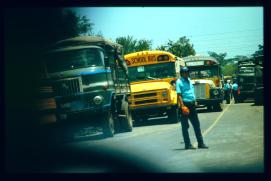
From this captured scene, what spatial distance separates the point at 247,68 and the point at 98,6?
27.6 meters

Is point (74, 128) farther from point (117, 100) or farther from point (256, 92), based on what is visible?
point (256, 92)

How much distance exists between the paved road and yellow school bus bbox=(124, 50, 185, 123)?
13.4ft

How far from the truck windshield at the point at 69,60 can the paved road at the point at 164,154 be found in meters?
2.36

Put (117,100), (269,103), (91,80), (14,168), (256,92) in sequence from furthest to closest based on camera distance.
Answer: (256,92) < (117,100) < (91,80) < (14,168) < (269,103)

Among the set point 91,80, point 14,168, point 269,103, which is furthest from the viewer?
point 91,80

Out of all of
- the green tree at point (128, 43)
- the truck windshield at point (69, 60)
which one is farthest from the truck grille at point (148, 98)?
the green tree at point (128, 43)

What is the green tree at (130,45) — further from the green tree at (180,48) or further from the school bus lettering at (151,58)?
the school bus lettering at (151,58)

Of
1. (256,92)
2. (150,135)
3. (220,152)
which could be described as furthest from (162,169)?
(256,92)

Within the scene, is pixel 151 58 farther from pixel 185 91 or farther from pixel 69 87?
pixel 185 91

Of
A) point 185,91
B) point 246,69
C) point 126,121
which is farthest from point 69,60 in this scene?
point 246,69

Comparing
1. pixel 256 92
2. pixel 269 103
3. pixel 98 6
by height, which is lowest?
pixel 256 92

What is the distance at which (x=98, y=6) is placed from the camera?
8.72 m

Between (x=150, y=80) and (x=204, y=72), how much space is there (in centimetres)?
865

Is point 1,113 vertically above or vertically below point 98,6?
below
